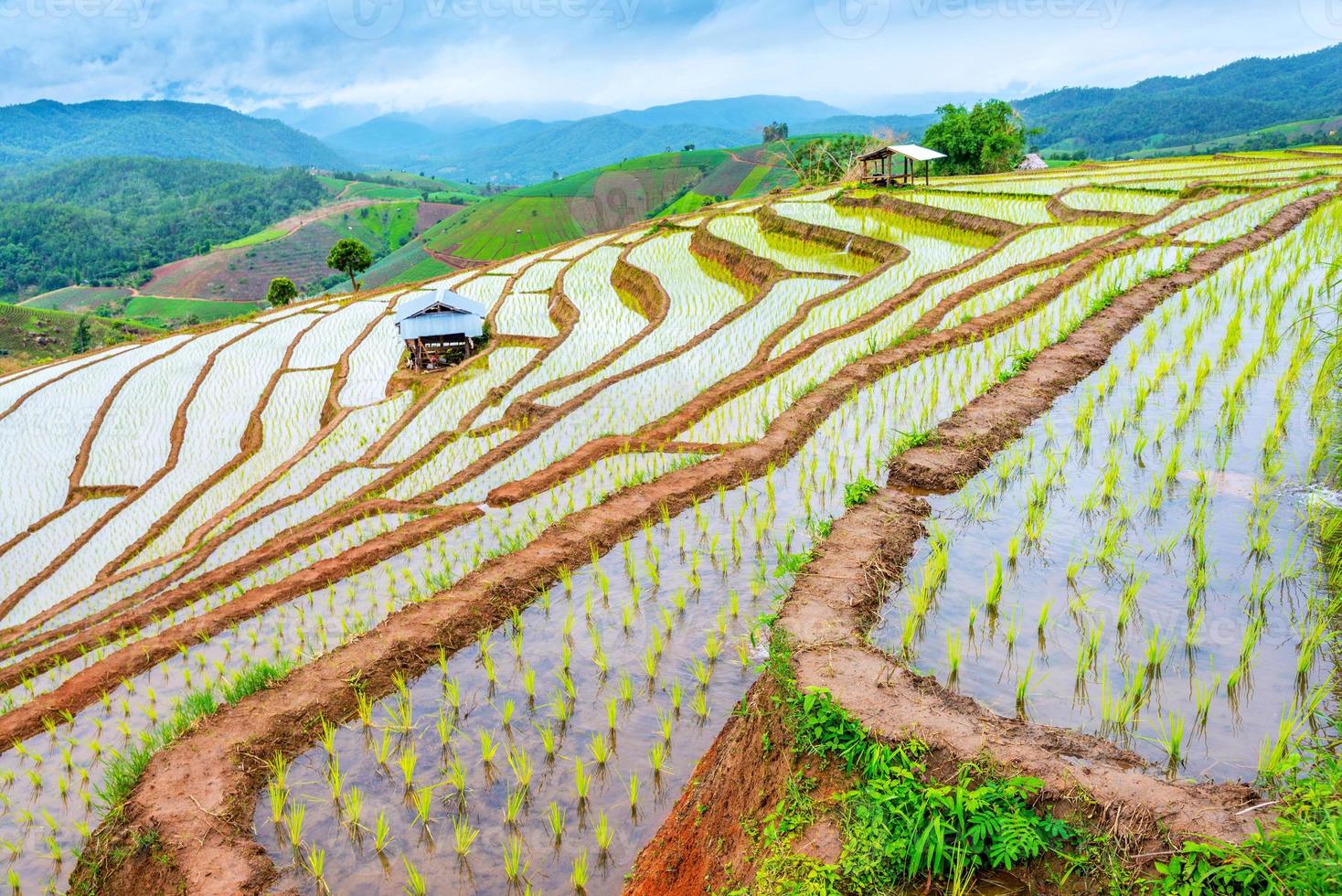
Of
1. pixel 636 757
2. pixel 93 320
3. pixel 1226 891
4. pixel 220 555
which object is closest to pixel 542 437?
pixel 220 555

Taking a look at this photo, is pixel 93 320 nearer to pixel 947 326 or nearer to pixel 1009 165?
pixel 1009 165

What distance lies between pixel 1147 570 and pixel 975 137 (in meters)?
35.6

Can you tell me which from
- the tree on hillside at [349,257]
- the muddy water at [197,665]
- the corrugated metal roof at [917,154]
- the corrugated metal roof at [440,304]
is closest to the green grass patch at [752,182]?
the tree on hillside at [349,257]

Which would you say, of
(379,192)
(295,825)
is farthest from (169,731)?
(379,192)

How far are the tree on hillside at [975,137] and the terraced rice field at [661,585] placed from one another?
25096 millimetres

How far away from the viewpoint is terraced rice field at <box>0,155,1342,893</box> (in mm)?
2994

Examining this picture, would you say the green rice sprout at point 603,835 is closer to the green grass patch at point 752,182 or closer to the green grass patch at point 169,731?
the green grass patch at point 169,731

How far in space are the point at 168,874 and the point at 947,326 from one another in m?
8.58

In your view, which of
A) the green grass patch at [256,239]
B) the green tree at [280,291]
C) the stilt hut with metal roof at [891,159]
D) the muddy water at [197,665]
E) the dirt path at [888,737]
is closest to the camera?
the dirt path at [888,737]

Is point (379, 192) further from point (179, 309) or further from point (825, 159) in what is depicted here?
point (825, 159)

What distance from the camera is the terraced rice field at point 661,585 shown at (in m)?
2.99

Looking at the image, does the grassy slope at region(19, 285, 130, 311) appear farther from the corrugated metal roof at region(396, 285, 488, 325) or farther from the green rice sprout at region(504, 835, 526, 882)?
the green rice sprout at region(504, 835, 526, 882)

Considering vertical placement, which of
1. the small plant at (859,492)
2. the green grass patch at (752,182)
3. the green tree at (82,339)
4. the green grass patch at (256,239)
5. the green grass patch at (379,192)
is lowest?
the green tree at (82,339)

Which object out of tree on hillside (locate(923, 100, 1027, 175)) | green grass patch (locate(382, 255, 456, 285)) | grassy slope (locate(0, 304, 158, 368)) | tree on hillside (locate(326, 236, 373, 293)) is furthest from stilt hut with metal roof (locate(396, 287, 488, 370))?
green grass patch (locate(382, 255, 456, 285))
